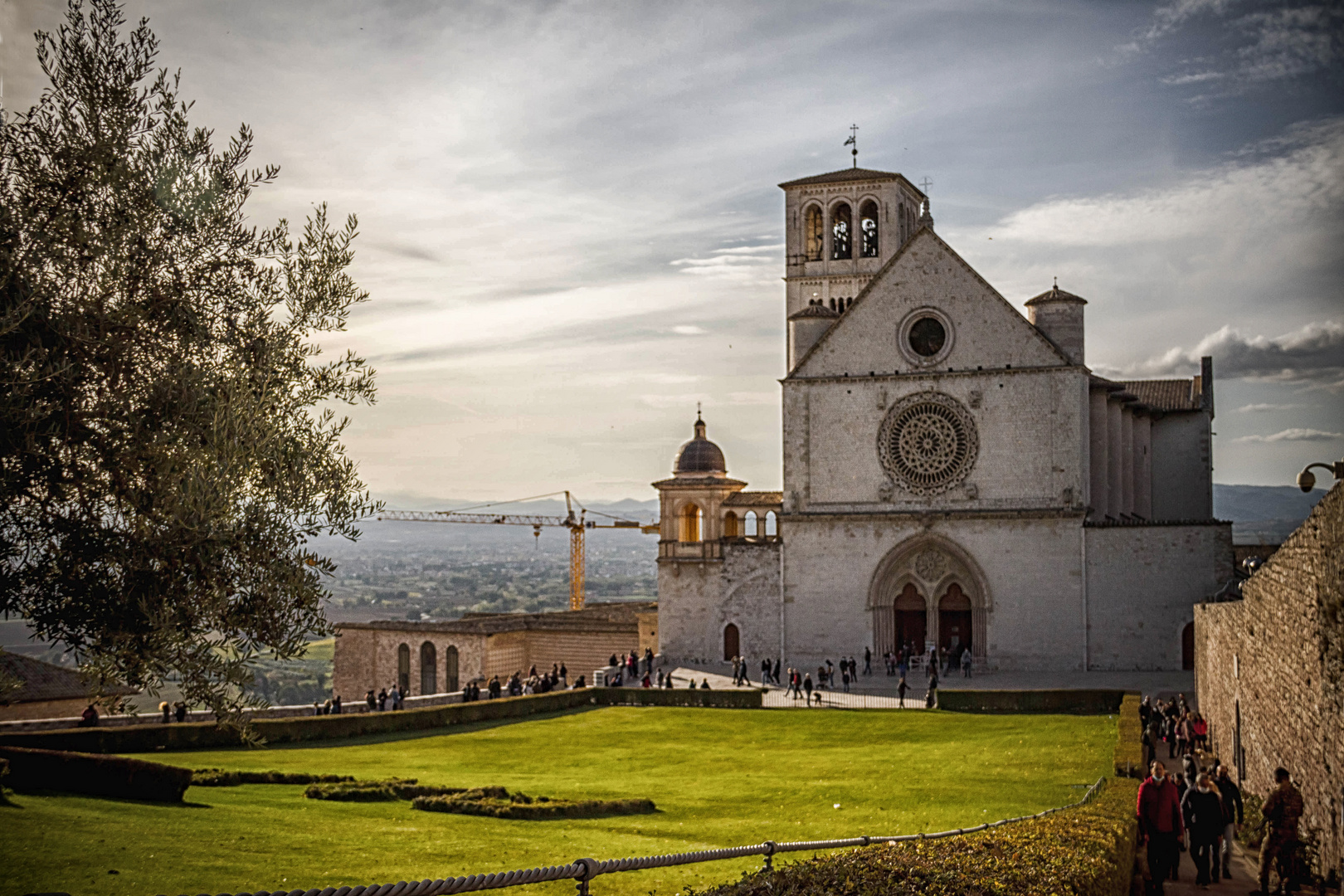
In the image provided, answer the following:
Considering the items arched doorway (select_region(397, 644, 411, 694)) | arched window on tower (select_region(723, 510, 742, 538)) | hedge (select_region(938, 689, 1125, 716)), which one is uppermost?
arched window on tower (select_region(723, 510, 742, 538))

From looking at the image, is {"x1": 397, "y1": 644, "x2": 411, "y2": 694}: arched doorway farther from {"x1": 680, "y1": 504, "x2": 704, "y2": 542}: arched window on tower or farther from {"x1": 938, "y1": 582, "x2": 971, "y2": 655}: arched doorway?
{"x1": 938, "y1": 582, "x2": 971, "y2": 655}: arched doorway

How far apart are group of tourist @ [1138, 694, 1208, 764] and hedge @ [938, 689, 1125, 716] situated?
291cm

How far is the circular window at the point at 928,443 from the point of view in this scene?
4647cm

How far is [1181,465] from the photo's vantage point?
5366 centimetres

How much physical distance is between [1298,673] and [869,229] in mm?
44547

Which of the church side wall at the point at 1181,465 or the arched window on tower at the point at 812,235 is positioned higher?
the arched window on tower at the point at 812,235

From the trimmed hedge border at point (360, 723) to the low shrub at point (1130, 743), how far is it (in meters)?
11.5

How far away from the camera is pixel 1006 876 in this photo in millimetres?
9383

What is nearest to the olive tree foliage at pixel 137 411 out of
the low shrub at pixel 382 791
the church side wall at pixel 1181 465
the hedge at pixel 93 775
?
the hedge at pixel 93 775

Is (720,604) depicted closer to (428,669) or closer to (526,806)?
(428,669)

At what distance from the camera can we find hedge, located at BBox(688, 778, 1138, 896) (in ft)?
27.7

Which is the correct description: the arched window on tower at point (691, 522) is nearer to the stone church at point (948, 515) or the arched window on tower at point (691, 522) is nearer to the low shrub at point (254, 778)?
the stone church at point (948, 515)

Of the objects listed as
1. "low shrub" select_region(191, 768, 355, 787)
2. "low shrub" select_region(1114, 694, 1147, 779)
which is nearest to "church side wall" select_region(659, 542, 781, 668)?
"low shrub" select_region(1114, 694, 1147, 779)

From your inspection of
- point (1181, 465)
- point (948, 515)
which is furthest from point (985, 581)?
point (1181, 465)
